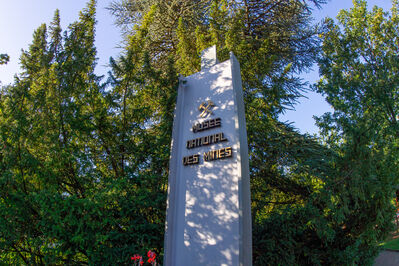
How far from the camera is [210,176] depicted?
4.24 meters

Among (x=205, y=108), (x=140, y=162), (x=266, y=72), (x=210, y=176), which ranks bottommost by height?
(x=210, y=176)

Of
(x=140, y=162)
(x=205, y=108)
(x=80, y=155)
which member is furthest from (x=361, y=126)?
(x=80, y=155)

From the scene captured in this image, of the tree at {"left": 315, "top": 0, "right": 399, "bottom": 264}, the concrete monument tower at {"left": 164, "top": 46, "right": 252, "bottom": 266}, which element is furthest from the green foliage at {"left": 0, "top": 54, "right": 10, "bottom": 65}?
the tree at {"left": 315, "top": 0, "right": 399, "bottom": 264}

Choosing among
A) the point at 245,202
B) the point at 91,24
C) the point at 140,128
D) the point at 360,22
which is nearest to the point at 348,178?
the point at 245,202

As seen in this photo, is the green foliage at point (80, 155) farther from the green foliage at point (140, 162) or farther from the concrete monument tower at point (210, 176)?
the concrete monument tower at point (210, 176)

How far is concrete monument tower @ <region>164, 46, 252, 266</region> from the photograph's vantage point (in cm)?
374

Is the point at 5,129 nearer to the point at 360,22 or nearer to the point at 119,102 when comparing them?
the point at 119,102

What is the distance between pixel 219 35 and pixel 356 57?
5.07 m

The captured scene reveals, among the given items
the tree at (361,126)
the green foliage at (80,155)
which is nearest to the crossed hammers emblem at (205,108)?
the green foliage at (80,155)

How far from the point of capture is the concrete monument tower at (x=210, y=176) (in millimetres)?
3736

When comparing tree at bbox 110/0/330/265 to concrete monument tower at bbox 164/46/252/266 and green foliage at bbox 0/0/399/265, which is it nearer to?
green foliage at bbox 0/0/399/265

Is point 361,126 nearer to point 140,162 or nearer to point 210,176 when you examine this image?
point 210,176

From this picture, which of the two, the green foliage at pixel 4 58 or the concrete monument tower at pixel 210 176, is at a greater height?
the green foliage at pixel 4 58

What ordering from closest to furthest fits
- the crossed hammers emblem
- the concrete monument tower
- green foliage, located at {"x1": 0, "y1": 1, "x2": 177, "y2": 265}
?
the concrete monument tower, green foliage, located at {"x1": 0, "y1": 1, "x2": 177, "y2": 265}, the crossed hammers emblem
